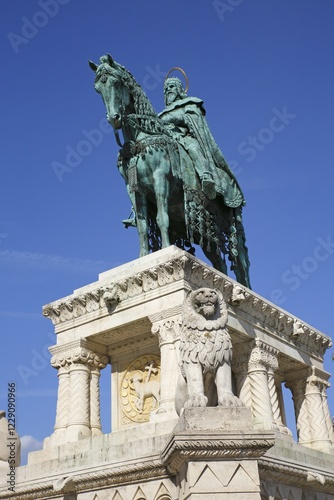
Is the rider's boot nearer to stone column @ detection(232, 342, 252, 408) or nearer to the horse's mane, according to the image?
the horse's mane

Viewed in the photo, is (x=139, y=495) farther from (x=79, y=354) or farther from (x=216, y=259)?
(x=216, y=259)

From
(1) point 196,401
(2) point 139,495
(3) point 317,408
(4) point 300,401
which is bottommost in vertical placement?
(2) point 139,495

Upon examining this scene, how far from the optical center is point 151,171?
18.6 metres

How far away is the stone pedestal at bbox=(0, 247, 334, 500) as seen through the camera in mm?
13648

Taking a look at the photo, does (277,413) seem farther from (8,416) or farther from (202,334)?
(202,334)

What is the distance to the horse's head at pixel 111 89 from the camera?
17719 mm

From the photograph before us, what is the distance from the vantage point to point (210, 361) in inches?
439

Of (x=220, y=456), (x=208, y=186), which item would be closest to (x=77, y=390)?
(x=208, y=186)

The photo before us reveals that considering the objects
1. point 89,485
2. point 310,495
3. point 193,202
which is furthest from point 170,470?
point 193,202

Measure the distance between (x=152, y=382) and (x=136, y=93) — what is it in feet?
24.8

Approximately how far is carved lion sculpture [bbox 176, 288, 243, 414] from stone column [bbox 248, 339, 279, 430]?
6.47m

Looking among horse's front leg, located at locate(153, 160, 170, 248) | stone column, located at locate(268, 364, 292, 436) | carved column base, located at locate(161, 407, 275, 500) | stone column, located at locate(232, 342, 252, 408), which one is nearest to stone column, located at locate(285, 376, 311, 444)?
stone column, located at locate(268, 364, 292, 436)

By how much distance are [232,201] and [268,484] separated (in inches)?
368

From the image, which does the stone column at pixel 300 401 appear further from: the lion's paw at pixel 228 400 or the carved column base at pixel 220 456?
the carved column base at pixel 220 456
